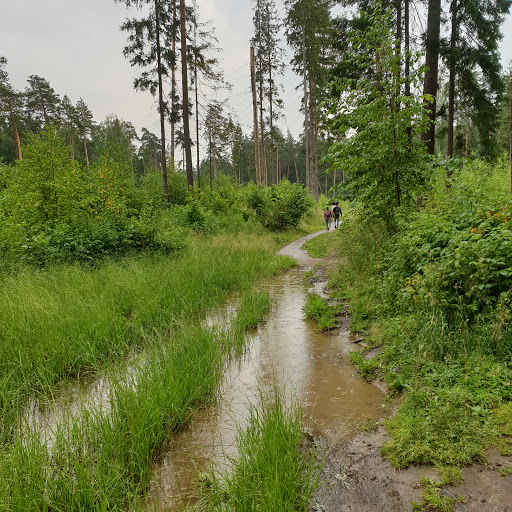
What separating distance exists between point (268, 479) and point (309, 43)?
27.4 meters

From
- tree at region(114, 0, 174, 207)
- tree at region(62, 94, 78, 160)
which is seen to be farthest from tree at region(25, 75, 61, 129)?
tree at region(114, 0, 174, 207)

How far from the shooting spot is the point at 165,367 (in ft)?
12.1

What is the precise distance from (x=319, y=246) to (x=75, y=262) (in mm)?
10239

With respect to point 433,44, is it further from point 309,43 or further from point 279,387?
point 309,43

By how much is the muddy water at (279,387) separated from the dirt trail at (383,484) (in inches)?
11.1

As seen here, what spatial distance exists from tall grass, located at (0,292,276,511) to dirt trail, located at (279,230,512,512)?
4.82 feet

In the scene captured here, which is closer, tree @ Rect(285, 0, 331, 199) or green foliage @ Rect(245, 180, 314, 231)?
green foliage @ Rect(245, 180, 314, 231)

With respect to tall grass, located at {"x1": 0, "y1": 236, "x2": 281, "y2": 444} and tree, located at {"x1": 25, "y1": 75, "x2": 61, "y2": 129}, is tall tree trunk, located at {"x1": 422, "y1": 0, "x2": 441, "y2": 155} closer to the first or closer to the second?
tall grass, located at {"x1": 0, "y1": 236, "x2": 281, "y2": 444}

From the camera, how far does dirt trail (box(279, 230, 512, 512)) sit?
84.0 inches

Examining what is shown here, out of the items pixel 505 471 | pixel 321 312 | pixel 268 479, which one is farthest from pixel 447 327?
pixel 268 479

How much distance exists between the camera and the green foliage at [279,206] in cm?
1931

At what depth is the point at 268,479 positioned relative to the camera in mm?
2203

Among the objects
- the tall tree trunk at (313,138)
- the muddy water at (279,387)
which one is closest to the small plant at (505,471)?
the muddy water at (279,387)

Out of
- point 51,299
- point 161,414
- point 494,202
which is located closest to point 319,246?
point 494,202
